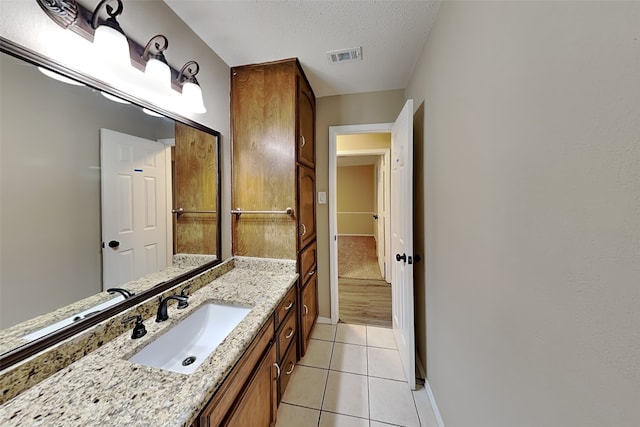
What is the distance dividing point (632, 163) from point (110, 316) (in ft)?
5.24

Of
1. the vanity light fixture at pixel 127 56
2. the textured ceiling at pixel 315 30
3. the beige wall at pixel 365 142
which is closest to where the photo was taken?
the vanity light fixture at pixel 127 56

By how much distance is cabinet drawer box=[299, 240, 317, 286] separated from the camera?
188 centimetres

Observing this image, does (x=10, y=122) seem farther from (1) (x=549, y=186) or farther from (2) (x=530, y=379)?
(2) (x=530, y=379)

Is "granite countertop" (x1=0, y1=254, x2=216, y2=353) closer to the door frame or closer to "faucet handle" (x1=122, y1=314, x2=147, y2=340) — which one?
"faucet handle" (x1=122, y1=314, x2=147, y2=340)

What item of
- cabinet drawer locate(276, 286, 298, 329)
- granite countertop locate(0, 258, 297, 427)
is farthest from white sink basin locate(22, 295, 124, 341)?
cabinet drawer locate(276, 286, 298, 329)

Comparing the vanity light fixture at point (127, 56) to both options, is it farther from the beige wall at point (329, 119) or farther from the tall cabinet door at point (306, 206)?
the beige wall at point (329, 119)

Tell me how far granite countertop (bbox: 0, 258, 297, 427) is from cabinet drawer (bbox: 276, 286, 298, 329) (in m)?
0.36

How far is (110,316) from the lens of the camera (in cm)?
93

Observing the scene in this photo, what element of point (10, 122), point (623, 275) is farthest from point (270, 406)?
point (10, 122)

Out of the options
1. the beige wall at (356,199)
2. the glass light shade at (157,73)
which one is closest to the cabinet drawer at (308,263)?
the glass light shade at (157,73)

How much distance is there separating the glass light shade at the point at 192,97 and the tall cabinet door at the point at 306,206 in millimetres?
791

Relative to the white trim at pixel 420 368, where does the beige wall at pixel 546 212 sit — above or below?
above

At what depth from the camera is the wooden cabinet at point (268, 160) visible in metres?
1.74

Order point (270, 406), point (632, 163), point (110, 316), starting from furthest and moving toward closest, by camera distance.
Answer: point (270, 406) < point (110, 316) < point (632, 163)
